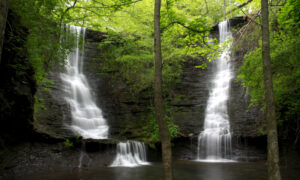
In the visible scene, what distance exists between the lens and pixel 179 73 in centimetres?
1669

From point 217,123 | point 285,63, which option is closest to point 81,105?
point 217,123

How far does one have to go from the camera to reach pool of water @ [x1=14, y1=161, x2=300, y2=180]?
8344 mm

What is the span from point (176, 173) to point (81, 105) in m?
8.18

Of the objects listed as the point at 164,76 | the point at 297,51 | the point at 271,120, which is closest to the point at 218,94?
the point at 164,76

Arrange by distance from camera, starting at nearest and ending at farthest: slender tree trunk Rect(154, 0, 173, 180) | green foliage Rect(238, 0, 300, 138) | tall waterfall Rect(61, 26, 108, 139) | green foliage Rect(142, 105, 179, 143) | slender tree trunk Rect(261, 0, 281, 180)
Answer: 1. slender tree trunk Rect(261, 0, 281, 180)
2. slender tree trunk Rect(154, 0, 173, 180)
3. green foliage Rect(238, 0, 300, 138)
4. tall waterfall Rect(61, 26, 108, 139)
5. green foliage Rect(142, 105, 179, 143)

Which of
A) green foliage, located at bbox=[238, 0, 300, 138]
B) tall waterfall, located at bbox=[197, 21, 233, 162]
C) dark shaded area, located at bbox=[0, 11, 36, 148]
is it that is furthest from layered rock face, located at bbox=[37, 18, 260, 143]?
green foliage, located at bbox=[238, 0, 300, 138]

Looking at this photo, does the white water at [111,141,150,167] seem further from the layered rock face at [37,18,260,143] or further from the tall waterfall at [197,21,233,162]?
the tall waterfall at [197,21,233,162]

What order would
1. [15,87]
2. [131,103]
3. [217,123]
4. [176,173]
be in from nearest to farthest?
1. [15,87]
2. [176,173]
3. [217,123]
4. [131,103]

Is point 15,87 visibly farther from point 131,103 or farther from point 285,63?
point 285,63

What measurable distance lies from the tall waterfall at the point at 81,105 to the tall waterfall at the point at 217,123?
5.99 meters

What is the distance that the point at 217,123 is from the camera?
13.9 metres

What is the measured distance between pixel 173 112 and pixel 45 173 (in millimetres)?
8947

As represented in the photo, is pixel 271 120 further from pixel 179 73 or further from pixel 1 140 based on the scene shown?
pixel 179 73

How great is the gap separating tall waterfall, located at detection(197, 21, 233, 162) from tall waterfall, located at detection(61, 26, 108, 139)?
5994 mm
